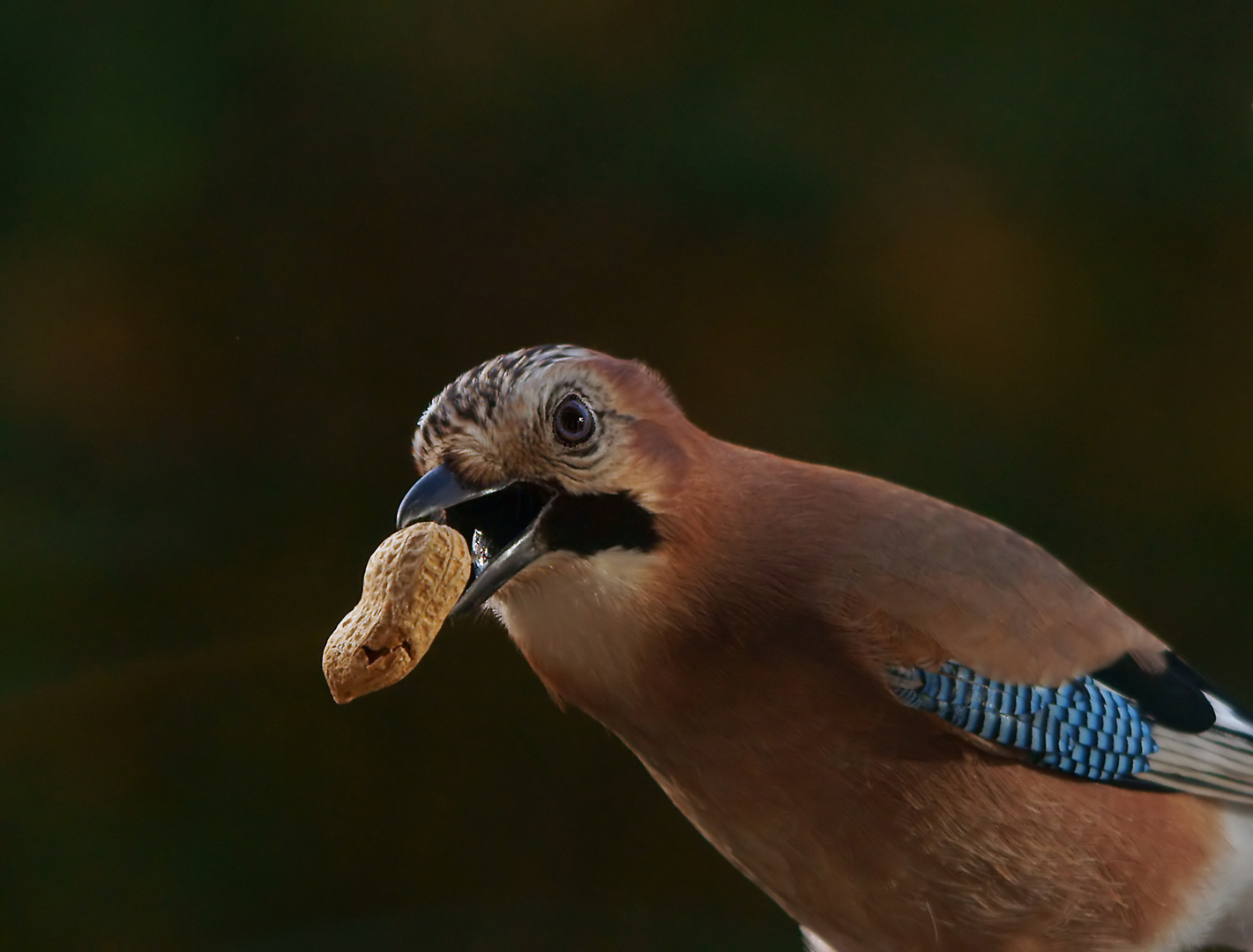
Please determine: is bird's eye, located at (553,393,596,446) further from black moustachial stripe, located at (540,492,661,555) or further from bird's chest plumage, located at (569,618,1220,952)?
bird's chest plumage, located at (569,618,1220,952)

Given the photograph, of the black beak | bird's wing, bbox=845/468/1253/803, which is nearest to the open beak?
the black beak

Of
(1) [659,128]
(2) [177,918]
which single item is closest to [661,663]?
(1) [659,128]

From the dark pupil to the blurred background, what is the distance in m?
1.32

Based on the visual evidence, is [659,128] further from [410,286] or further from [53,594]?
[53,594]

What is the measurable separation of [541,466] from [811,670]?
329 mm

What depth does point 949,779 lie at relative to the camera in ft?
4.24

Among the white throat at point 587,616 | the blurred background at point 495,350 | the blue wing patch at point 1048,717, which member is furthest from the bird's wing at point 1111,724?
the blurred background at point 495,350

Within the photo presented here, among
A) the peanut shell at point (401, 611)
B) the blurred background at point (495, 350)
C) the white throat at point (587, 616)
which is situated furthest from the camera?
the blurred background at point (495, 350)

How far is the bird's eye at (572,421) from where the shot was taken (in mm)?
1162

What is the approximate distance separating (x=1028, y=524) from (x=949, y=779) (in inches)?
53.6

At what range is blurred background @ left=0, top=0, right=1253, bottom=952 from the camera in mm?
2379

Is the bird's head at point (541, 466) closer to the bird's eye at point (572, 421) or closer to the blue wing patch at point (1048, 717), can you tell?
the bird's eye at point (572, 421)

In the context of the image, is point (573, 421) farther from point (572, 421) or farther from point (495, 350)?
point (495, 350)

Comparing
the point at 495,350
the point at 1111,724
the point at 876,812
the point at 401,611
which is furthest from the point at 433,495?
the point at 495,350
